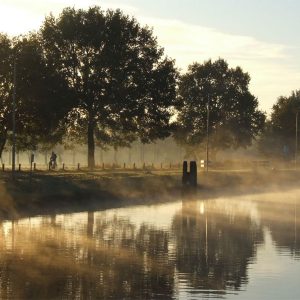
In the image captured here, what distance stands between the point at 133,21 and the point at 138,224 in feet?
212

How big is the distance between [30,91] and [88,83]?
884 centimetres

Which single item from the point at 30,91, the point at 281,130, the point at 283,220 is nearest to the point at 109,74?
the point at 30,91

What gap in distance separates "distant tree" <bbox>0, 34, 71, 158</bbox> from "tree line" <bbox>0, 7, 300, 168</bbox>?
10cm

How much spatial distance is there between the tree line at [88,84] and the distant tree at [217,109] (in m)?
31.8

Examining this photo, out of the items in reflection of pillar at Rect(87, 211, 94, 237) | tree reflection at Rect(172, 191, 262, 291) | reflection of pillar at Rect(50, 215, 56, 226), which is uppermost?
reflection of pillar at Rect(50, 215, 56, 226)

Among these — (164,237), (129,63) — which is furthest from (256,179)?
(164,237)

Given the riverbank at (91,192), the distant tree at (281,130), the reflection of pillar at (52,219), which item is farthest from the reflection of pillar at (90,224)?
the distant tree at (281,130)

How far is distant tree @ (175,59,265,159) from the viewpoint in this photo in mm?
130375

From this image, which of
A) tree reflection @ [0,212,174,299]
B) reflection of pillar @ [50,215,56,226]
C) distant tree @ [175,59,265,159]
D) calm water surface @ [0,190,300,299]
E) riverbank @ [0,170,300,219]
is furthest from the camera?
distant tree @ [175,59,265,159]

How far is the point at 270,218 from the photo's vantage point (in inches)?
1467

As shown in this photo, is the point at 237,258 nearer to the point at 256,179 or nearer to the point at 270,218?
the point at 270,218

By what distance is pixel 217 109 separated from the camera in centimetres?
13088

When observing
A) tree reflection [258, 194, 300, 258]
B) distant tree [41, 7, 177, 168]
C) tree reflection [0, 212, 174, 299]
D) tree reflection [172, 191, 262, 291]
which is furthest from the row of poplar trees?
tree reflection [0, 212, 174, 299]

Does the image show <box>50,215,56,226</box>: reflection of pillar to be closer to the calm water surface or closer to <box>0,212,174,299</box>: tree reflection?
the calm water surface
